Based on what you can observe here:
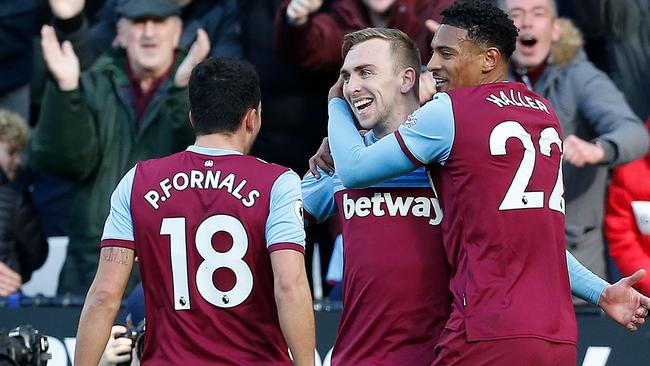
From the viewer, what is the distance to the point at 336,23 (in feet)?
26.2

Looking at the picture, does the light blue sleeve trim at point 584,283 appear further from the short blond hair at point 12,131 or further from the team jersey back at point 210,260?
the short blond hair at point 12,131

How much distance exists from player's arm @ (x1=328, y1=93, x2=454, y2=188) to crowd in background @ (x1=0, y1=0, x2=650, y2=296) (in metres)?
2.61

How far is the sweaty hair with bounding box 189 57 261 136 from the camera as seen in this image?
5.21 metres

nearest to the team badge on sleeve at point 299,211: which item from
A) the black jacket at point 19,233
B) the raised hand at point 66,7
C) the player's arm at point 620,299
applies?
the player's arm at point 620,299

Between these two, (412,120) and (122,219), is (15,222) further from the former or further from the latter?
(412,120)

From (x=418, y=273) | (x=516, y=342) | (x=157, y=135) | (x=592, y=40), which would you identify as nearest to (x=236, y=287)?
(x=418, y=273)

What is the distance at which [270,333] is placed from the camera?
5.14 metres

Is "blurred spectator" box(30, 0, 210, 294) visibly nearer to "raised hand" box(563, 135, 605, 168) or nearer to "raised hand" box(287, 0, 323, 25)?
"raised hand" box(287, 0, 323, 25)

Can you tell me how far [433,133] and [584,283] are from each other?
34.5 inches

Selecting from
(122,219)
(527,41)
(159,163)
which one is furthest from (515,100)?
(527,41)

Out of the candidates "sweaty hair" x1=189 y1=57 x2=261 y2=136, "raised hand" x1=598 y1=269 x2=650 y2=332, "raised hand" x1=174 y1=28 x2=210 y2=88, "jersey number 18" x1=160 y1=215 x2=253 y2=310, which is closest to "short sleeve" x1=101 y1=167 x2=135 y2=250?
"jersey number 18" x1=160 y1=215 x2=253 y2=310

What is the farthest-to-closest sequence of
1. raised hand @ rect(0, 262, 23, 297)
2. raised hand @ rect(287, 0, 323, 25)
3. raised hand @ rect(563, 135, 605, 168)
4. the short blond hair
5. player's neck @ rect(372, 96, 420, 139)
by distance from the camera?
the short blond hair
raised hand @ rect(0, 262, 23, 297)
raised hand @ rect(287, 0, 323, 25)
raised hand @ rect(563, 135, 605, 168)
player's neck @ rect(372, 96, 420, 139)

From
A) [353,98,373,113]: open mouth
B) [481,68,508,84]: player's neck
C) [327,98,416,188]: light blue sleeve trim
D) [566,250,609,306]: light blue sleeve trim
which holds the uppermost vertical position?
[481,68,508,84]: player's neck

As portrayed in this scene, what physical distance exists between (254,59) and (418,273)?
338cm
